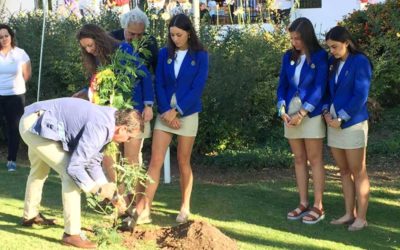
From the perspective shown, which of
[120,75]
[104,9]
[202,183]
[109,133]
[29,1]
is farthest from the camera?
[29,1]

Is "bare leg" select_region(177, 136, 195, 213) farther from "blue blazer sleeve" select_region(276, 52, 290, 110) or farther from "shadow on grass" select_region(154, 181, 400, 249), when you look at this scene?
"blue blazer sleeve" select_region(276, 52, 290, 110)

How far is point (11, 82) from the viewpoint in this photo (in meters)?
8.06

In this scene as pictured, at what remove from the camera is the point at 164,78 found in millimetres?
5578

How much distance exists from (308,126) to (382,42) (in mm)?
4566

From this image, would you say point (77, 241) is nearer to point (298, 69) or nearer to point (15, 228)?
point (15, 228)

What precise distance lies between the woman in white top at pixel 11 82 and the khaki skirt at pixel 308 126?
4.20m

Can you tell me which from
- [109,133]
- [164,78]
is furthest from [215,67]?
[109,133]

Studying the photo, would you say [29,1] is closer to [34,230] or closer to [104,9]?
[104,9]

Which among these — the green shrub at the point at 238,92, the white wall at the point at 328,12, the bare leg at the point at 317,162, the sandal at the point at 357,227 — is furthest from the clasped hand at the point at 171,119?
the white wall at the point at 328,12

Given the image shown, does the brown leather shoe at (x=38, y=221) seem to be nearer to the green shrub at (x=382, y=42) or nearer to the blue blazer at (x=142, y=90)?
the blue blazer at (x=142, y=90)

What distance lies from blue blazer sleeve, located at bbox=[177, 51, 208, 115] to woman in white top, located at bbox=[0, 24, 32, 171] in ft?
11.7

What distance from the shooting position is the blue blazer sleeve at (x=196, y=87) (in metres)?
5.41

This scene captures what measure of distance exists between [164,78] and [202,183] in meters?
2.27

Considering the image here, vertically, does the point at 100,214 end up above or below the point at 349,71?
below
